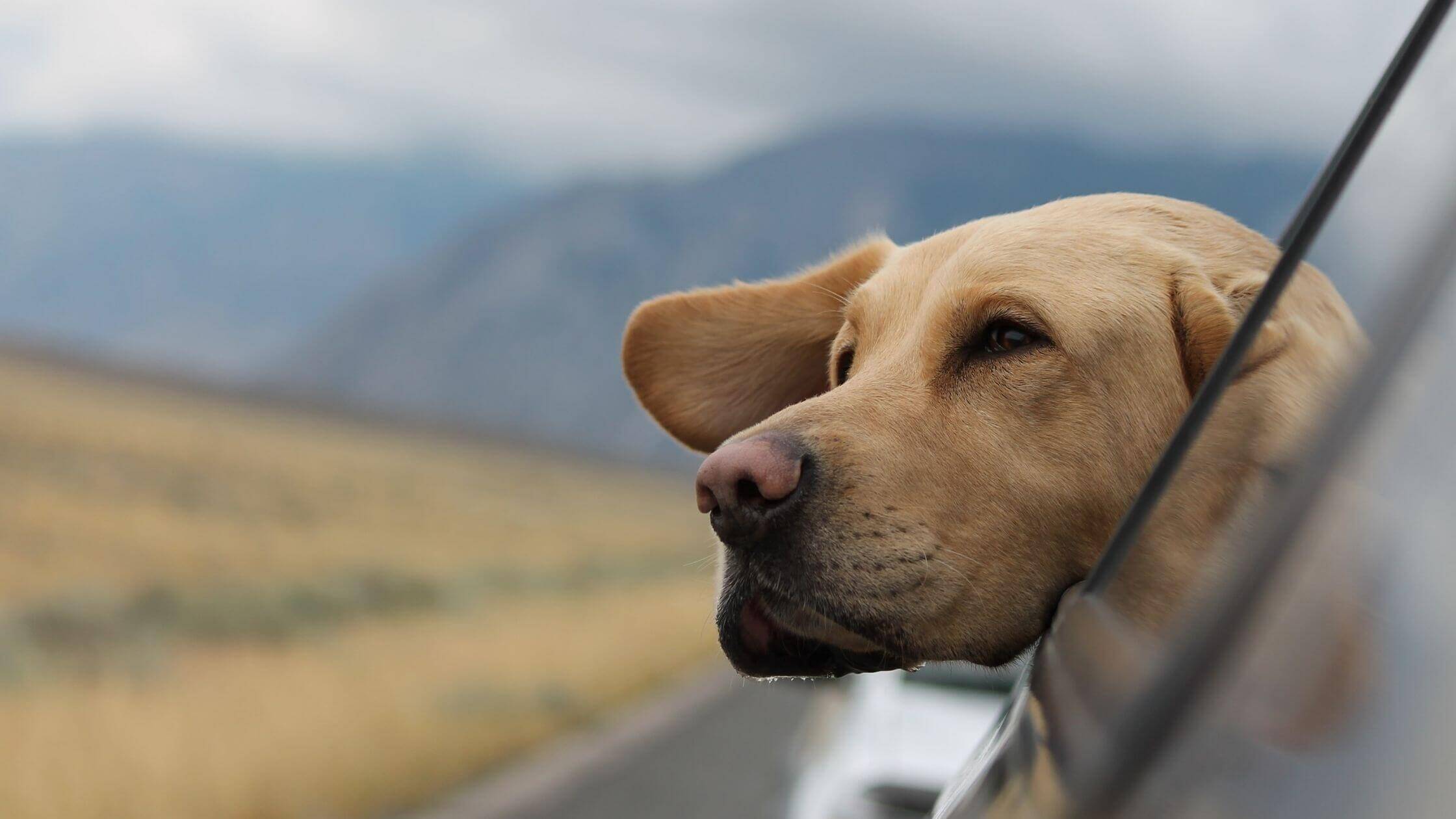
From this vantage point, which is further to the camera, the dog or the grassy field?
the grassy field

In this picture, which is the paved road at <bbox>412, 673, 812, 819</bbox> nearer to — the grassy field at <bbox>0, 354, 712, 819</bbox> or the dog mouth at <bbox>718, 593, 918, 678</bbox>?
the grassy field at <bbox>0, 354, 712, 819</bbox>

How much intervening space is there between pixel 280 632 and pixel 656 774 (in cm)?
696

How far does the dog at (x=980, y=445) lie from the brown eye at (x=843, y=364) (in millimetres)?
137

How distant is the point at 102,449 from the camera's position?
42.9m

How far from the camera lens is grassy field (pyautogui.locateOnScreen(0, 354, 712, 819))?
9758 mm

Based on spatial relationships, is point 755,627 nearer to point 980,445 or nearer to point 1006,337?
point 980,445

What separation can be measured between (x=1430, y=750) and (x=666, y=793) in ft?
36.1

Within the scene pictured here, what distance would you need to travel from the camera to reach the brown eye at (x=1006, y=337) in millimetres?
1820

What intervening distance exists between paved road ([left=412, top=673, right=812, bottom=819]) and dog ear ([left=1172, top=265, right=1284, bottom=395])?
6.59 meters

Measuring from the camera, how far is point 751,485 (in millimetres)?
1568

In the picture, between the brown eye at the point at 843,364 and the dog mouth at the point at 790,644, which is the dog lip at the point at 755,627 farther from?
the brown eye at the point at 843,364

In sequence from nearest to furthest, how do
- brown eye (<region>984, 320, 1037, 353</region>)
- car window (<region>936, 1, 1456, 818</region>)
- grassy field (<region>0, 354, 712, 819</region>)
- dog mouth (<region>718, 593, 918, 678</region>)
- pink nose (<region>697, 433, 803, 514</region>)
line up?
car window (<region>936, 1, 1456, 818</region>) < pink nose (<region>697, 433, 803, 514</region>) < dog mouth (<region>718, 593, 918, 678</region>) < brown eye (<region>984, 320, 1037, 353</region>) < grassy field (<region>0, 354, 712, 819</region>)

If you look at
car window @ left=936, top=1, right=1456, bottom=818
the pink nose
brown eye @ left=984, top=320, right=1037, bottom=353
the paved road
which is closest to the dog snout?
the pink nose

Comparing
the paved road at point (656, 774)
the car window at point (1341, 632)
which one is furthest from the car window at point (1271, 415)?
the paved road at point (656, 774)
